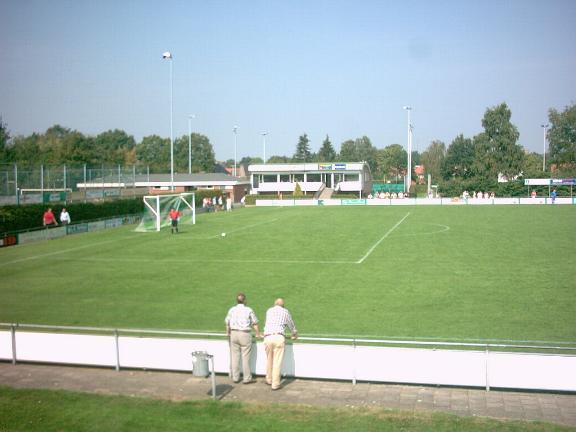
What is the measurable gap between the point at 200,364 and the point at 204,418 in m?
1.35

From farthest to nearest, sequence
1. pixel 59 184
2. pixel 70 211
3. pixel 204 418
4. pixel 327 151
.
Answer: pixel 327 151 → pixel 59 184 → pixel 70 211 → pixel 204 418

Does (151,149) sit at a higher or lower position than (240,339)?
higher

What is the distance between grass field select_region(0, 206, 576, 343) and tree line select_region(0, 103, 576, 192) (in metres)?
33.6

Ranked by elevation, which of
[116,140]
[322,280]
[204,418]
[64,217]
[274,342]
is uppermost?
[116,140]

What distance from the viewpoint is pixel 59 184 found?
45.7 m

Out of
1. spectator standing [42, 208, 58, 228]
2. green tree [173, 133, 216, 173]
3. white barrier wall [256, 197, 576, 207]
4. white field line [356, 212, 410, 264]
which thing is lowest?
white field line [356, 212, 410, 264]

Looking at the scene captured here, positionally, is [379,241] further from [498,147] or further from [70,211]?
[498,147]

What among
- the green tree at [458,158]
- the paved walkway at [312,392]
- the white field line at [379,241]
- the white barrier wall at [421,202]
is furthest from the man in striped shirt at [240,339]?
the green tree at [458,158]

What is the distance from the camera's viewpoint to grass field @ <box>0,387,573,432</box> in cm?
924

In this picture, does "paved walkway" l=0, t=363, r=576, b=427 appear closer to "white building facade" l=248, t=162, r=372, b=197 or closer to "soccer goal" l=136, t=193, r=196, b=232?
"soccer goal" l=136, t=193, r=196, b=232

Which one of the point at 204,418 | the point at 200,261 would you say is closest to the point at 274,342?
the point at 204,418

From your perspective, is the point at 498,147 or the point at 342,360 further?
the point at 498,147

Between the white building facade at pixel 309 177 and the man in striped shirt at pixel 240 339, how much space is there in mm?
85260

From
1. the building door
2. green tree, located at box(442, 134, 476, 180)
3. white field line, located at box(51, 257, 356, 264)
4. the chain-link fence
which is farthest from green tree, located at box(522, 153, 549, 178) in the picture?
white field line, located at box(51, 257, 356, 264)
